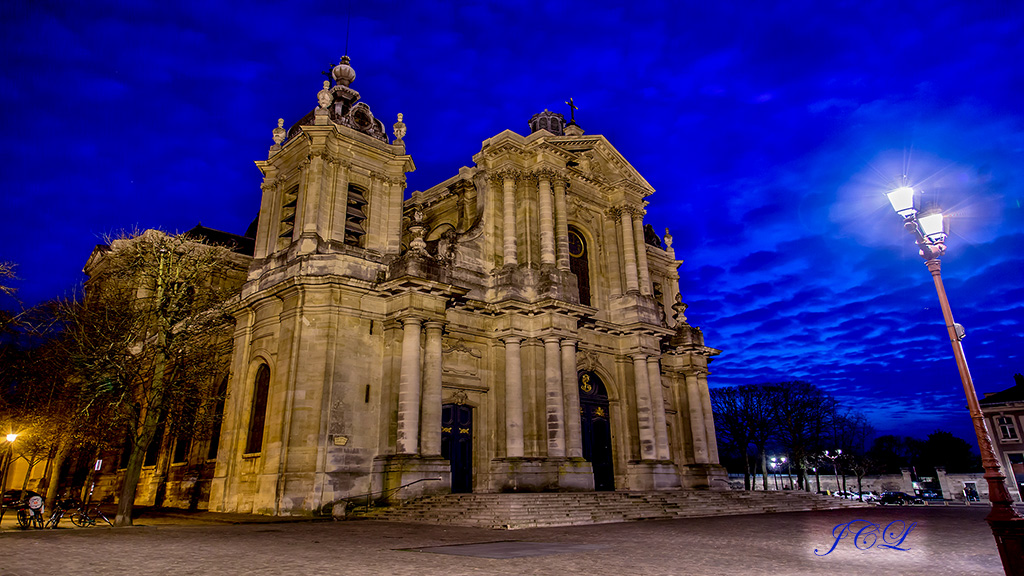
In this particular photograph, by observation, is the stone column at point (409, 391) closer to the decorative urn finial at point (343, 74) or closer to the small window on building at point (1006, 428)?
the decorative urn finial at point (343, 74)

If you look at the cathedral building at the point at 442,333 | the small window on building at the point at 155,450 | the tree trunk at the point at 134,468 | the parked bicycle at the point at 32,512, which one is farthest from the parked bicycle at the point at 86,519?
the small window on building at the point at 155,450

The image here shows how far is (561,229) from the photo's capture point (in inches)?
1039

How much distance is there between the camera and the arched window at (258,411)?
21.6 m

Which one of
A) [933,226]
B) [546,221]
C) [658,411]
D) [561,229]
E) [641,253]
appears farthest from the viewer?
[641,253]

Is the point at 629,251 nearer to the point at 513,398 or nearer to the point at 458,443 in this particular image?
the point at 513,398

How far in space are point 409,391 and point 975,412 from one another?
15.9 meters

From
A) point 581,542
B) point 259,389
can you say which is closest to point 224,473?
point 259,389

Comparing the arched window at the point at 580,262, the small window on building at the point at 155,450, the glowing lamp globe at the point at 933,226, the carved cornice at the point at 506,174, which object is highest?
the carved cornice at the point at 506,174

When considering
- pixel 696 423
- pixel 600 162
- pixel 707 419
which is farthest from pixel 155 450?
pixel 707 419

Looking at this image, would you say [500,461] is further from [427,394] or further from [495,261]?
[495,261]

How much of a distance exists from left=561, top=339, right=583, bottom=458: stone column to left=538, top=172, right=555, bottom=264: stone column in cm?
372

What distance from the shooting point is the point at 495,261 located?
84.1ft

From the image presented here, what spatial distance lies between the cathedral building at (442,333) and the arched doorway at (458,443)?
2.5 inches

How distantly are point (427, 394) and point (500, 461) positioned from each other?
377 centimetres
